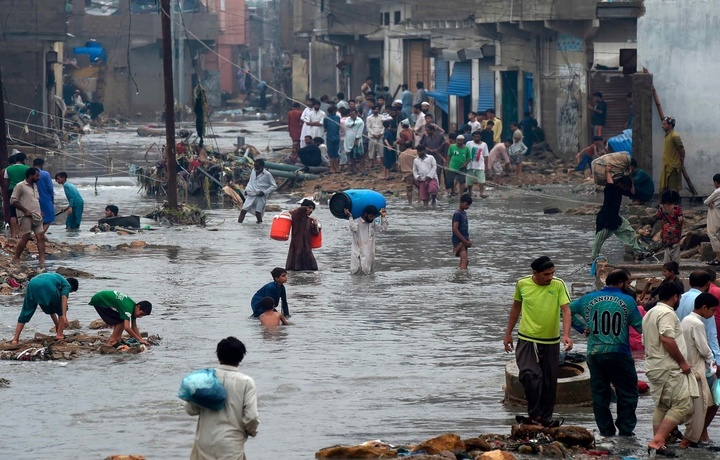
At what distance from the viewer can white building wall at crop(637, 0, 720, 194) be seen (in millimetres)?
23594

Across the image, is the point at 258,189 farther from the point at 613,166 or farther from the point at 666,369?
the point at 666,369

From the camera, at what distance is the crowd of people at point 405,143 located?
2698 cm

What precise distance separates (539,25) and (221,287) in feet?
58.1

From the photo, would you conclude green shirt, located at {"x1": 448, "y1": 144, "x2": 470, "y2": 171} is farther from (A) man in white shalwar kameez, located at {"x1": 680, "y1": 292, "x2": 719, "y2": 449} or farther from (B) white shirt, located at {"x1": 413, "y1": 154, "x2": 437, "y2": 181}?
(A) man in white shalwar kameez, located at {"x1": 680, "y1": 292, "x2": 719, "y2": 449}

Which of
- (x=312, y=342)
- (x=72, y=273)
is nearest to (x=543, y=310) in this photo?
(x=312, y=342)

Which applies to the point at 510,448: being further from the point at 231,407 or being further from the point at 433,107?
the point at 433,107

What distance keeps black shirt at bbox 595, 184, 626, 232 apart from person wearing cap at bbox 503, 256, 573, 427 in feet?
26.1

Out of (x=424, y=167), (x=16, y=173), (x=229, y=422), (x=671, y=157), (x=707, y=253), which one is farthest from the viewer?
(x=424, y=167)

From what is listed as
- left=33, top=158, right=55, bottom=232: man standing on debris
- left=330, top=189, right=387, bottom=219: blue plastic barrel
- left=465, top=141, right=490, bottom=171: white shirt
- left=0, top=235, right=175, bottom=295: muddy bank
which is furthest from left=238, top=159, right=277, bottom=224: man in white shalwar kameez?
left=330, top=189, right=387, bottom=219: blue plastic barrel

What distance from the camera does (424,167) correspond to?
25438 mm

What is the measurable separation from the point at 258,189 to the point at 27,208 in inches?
222

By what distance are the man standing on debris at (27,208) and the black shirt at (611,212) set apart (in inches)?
287

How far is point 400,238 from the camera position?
21812mm

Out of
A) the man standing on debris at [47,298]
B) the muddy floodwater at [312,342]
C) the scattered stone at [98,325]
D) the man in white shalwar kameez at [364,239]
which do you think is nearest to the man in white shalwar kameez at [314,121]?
the muddy floodwater at [312,342]
